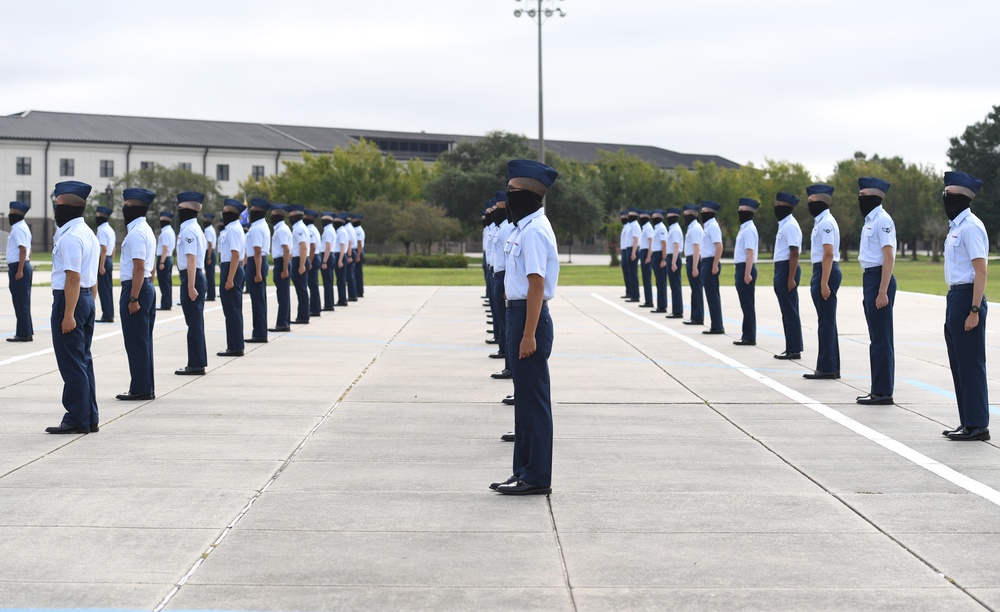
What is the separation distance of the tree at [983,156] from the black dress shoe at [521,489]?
8323 centimetres

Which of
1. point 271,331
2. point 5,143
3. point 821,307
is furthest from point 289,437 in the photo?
point 5,143

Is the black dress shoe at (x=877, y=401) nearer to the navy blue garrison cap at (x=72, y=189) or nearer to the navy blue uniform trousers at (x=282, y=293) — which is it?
the navy blue garrison cap at (x=72, y=189)

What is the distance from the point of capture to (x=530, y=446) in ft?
22.7

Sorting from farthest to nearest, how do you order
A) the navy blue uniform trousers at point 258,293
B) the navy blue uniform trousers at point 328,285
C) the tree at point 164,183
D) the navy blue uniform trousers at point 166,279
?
the tree at point 164,183 → the navy blue uniform trousers at point 328,285 → the navy blue uniform trousers at point 166,279 → the navy blue uniform trousers at point 258,293

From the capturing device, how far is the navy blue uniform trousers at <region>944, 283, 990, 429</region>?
29.0 feet

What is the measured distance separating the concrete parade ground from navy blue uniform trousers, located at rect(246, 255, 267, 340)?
2.89m

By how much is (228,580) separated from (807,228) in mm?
78841

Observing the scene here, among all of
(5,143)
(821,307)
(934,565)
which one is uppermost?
(5,143)

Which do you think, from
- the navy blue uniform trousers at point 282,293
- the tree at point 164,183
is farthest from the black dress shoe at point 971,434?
the tree at point 164,183

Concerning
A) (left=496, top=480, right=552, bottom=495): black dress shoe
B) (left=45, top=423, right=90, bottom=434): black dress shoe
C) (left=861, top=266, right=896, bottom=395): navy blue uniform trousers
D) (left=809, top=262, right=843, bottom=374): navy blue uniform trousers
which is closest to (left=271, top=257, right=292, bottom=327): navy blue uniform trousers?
(left=809, top=262, right=843, bottom=374): navy blue uniform trousers

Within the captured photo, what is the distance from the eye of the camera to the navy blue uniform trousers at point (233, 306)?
14.8 meters

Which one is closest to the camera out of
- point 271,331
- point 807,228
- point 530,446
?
point 530,446

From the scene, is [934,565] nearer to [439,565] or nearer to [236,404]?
[439,565]

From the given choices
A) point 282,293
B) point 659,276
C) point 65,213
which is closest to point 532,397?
point 65,213
